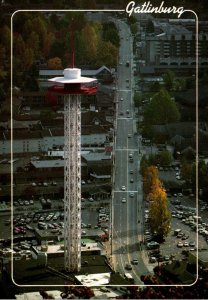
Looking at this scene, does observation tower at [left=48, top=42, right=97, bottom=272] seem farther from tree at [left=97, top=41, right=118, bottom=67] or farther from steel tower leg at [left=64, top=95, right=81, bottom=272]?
tree at [left=97, top=41, right=118, bottom=67]

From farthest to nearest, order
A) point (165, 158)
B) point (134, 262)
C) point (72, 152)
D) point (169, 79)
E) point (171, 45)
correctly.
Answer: point (169, 79), point (165, 158), point (171, 45), point (134, 262), point (72, 152)

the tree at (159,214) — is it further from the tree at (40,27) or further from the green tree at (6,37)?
the green tree at (6,37)

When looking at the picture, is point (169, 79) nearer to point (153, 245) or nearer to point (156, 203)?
point (156, 203)

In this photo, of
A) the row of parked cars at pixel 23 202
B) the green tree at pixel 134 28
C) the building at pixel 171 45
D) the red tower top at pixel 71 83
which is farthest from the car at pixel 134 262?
the green tree at pixel 134 28

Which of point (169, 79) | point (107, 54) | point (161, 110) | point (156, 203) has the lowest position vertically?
point (156, 203)

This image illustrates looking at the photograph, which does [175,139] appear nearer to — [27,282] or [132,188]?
[132,188]

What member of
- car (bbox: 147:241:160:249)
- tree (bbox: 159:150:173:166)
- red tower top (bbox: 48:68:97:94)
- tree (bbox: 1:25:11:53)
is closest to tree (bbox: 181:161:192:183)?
tree (bbox: 159:150:173:166)

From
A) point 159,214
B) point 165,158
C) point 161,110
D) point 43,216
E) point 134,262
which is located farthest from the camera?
point 165,158

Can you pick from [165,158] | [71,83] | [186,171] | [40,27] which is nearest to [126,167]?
[165,158]
